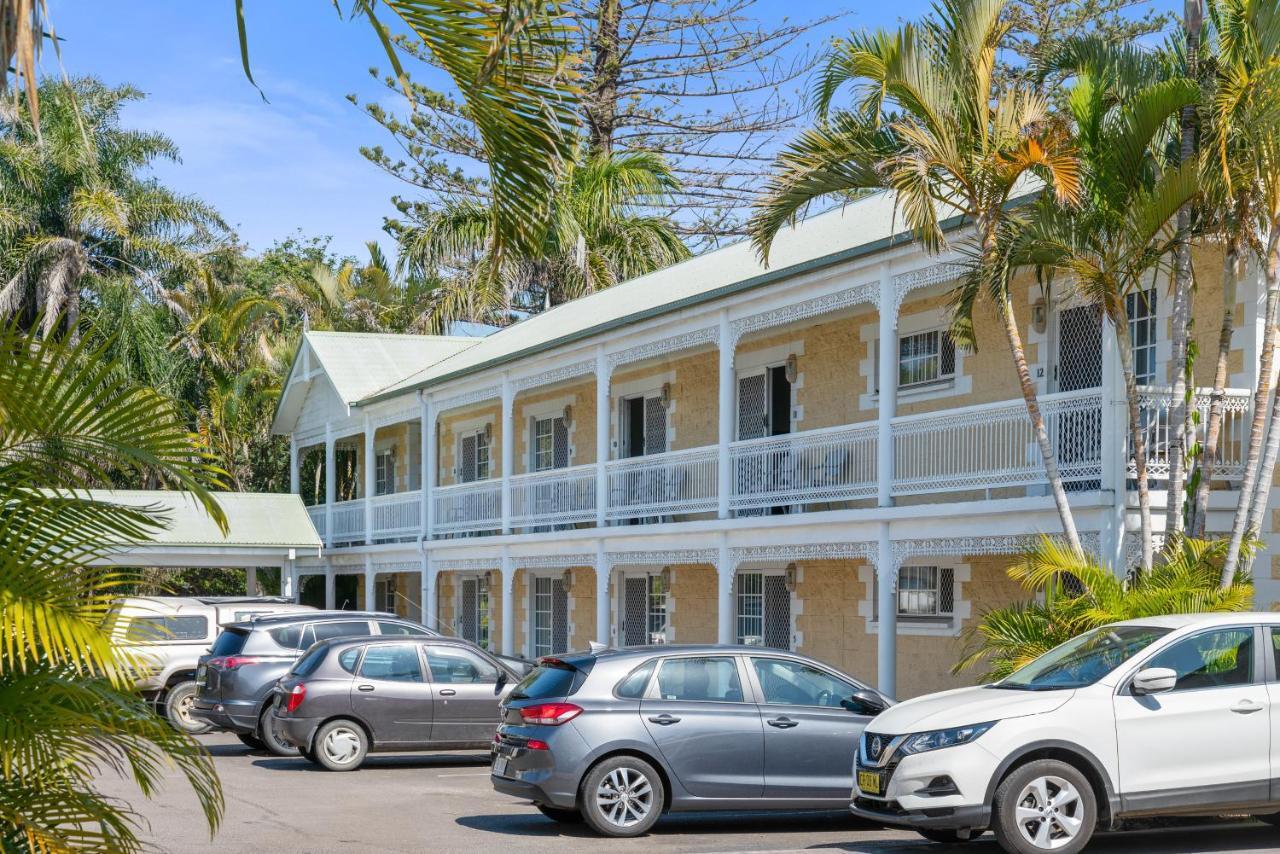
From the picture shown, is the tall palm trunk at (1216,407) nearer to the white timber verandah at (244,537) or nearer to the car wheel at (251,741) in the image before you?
the car wheel at (251,741)

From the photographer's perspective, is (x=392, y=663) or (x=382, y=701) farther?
(x=392, y=663)

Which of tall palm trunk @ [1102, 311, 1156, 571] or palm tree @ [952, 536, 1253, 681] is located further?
tall palm trunk @ [1102, 311, 1156, 571]

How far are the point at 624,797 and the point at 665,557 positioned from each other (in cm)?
1010

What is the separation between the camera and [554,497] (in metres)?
25.3

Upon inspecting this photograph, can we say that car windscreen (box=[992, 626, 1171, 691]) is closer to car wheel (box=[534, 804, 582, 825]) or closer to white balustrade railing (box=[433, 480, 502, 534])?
car wheel (box=[534, 804, 582, 825])

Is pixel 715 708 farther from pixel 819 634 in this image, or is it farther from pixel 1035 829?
pixel 819 634

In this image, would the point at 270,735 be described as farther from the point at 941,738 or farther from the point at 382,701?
the point at 941,738

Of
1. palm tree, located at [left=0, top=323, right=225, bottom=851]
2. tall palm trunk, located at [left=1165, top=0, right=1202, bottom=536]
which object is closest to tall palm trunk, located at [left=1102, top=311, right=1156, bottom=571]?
tall palm trunk, located at [left=1165, top=0, right=1202, bottom=536]

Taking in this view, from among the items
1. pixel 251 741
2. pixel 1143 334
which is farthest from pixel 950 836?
pixel 251 741

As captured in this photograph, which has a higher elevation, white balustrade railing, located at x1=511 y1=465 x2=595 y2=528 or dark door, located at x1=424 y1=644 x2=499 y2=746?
white balustrade railing, located at x1=511 y1=465 x2=595 y2=528

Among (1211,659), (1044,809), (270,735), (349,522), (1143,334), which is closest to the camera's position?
(1044,809)

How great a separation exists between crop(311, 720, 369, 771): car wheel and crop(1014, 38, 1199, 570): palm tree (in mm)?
8307

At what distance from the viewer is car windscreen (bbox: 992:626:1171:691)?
1034 cm

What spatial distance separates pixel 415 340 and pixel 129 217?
8.61m
